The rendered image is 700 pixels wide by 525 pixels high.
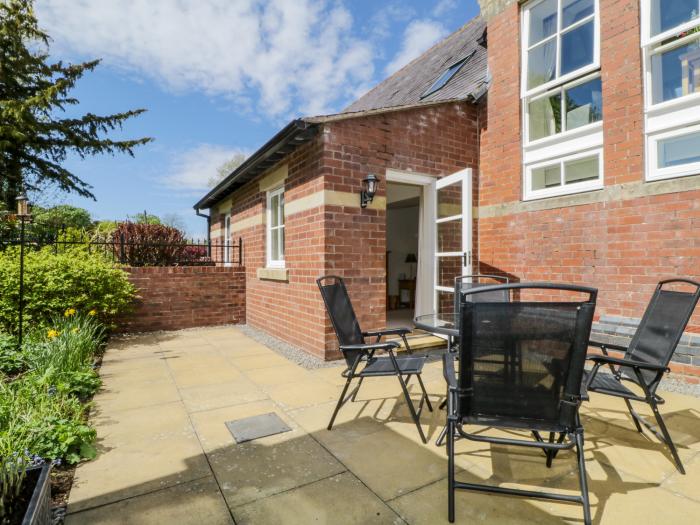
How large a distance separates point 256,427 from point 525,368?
6.73 feet

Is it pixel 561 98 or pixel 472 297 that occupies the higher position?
pixel 561 98

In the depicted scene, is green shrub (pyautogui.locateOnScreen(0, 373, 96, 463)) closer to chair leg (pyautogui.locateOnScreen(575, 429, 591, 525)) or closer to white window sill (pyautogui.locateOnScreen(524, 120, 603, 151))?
chair leg (pyautogui.locateOnScreen(575, 429, 591, 525))

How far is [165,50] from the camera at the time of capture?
24.5 feet

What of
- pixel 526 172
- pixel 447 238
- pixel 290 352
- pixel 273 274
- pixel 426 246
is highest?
pixel 526 172

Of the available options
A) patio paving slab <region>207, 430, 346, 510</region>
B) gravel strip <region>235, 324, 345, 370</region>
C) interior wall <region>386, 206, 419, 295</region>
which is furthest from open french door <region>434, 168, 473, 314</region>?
interior wall <region>386, 206, 419, 295</region>

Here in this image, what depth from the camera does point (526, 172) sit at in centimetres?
533

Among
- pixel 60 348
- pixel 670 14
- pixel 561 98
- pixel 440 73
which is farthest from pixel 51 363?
pixel 440 73

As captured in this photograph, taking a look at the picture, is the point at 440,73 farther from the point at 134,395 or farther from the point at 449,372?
the point at 134,395

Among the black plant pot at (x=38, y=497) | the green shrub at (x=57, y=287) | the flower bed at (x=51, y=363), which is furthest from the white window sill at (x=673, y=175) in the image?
the green shrub at (x=57, y=287)

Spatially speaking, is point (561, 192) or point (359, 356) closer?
point (359, 356)

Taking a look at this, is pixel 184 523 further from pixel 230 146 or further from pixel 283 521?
pixel 230 146

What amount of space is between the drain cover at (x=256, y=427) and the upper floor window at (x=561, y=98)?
174 inches

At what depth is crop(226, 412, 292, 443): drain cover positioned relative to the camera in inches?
107

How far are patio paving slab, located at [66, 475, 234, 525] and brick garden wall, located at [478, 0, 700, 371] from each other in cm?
430
